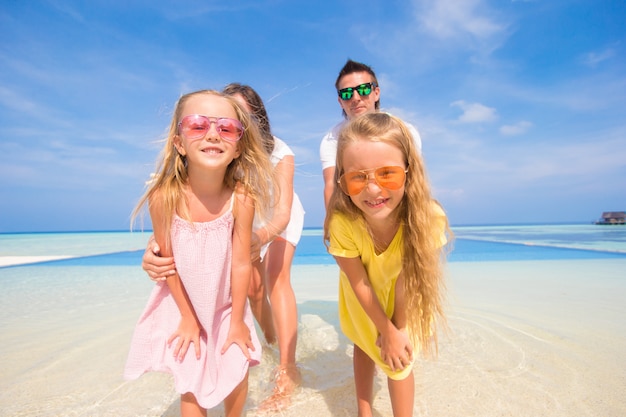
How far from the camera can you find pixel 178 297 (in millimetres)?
1894

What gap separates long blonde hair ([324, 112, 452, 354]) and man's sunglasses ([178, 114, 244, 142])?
61 cm

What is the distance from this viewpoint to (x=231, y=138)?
1.92m

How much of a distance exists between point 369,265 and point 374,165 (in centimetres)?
59

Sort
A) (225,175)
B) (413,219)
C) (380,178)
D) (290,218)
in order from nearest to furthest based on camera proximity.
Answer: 1. (380,178)
2. (413,219)
3. (225,175)
4. (290,218)

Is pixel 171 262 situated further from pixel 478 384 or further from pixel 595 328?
pixel 595 328

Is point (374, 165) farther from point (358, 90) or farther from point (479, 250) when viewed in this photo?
point (479, 250)

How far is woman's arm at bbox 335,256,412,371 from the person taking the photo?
5.88 ft

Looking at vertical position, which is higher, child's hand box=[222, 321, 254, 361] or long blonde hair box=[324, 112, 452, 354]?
long blonde hair box=[324, 112, 452, 354]

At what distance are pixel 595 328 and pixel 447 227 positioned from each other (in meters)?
2.45

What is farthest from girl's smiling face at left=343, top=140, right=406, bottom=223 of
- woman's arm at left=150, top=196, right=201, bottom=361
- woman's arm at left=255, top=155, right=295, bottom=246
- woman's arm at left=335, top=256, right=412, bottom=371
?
woman's arm at left=150, top=196, right=201, bottom=361

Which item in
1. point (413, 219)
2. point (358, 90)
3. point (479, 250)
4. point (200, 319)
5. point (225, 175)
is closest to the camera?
point (413, 219)

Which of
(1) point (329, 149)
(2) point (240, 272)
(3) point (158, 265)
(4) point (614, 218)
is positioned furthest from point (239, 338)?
(4) point (614, 218)

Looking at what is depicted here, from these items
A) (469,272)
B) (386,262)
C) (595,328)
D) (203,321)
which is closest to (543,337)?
(595,328)

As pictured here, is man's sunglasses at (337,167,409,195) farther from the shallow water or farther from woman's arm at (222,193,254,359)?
the shallow water
